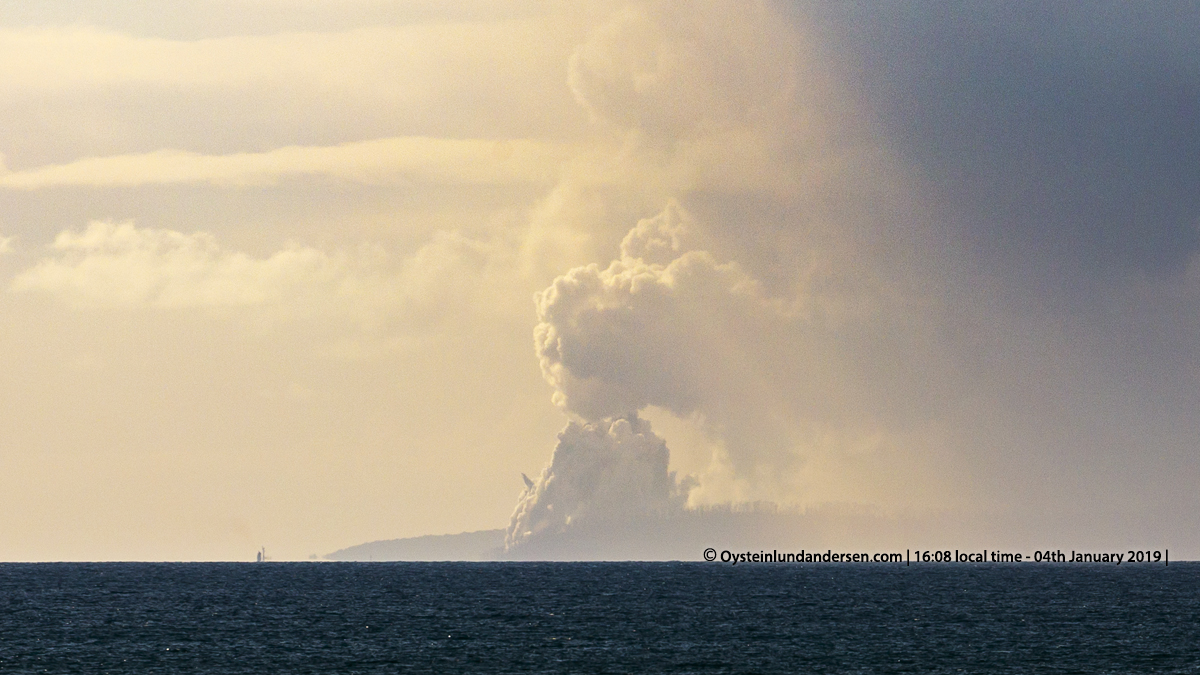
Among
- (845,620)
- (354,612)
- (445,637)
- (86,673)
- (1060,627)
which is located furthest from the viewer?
(354,612)

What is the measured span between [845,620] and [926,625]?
12.0m

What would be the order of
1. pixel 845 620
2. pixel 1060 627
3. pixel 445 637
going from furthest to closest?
1. pixel 845 620
2. pixel 1060 627
3. pixel 445 637

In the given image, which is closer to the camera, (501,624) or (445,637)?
(445,637)

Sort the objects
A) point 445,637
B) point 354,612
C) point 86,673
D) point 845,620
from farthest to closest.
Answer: point 354,612 → point 845,620 → point 445,637 → point 86,673

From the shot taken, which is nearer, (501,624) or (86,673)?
(86,673)

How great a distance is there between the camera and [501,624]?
6860 inches

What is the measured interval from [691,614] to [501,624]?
97.0ft

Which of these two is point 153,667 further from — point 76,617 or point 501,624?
point 76,617

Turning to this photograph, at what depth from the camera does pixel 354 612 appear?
7820 inches

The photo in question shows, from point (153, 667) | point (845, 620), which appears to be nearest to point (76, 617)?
point (153, 667)

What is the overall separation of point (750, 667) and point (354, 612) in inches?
3413

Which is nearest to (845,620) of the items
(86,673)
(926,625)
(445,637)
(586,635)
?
(926,625)

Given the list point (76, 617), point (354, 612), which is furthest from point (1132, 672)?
point (76, 617)

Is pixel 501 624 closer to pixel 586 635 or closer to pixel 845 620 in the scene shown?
pixel 586 635
